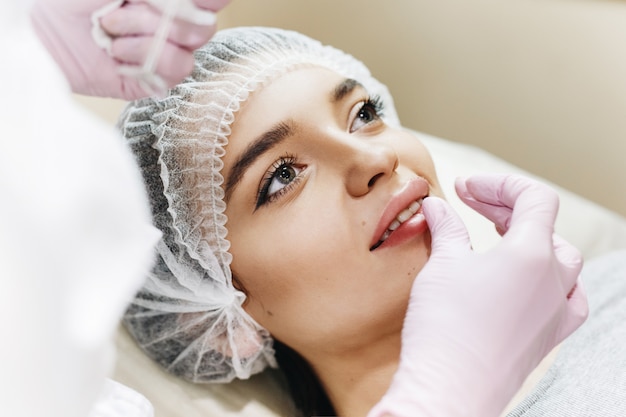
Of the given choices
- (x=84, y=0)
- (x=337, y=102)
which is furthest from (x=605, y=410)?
(x=84, y=0)

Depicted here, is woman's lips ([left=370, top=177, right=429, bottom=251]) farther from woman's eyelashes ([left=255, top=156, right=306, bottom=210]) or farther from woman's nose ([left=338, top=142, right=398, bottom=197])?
woman's eyelashes ([left=255, top=156, right=306, bottom=210])

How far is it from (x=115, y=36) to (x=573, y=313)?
0.77m

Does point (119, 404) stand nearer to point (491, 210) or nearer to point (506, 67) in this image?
point (491, 210)

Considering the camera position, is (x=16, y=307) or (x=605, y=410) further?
(x=605, y=410)

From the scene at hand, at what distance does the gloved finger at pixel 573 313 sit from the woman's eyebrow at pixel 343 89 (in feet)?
1.71

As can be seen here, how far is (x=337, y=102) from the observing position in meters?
1.14

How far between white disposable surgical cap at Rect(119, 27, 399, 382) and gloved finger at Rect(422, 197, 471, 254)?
14.0 inches

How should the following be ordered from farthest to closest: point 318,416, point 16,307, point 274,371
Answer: point 274,371 < point 318,416 < point 16,307

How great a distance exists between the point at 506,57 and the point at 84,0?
1310 millimetres

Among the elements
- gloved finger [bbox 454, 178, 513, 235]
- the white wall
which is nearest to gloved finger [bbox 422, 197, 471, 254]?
gloved finger [bbox 454, 178, 513, 235]

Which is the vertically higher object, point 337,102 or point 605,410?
point 337,102

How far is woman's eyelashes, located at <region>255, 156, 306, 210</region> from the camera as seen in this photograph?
109 cm

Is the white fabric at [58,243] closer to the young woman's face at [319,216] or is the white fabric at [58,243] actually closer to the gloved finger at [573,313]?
the young woman's face at [319,216]

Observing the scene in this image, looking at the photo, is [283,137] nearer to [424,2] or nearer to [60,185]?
[60,185]
